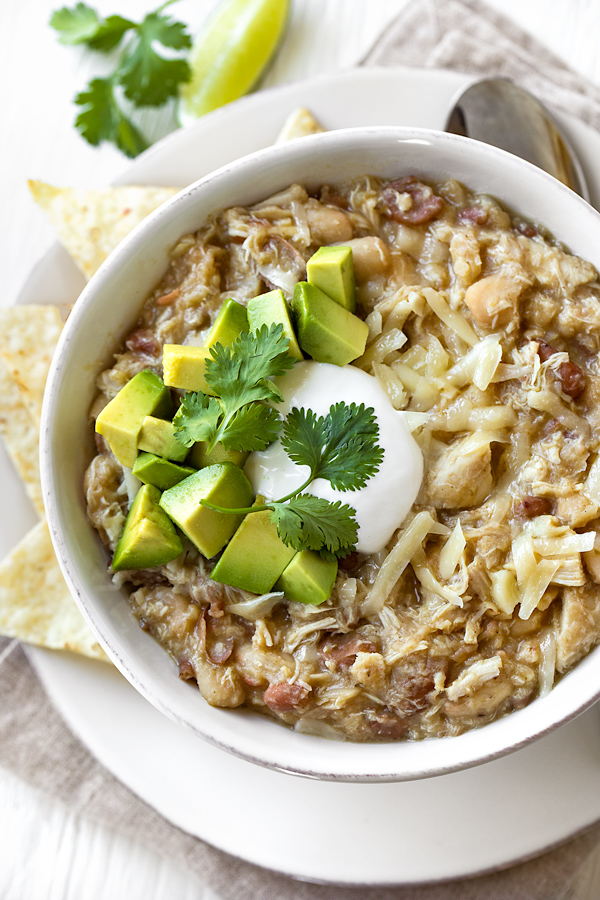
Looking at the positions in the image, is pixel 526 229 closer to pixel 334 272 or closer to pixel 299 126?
pixel 334 272

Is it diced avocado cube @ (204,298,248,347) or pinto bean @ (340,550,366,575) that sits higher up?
diced avocado cube @ (204,298,248,347)

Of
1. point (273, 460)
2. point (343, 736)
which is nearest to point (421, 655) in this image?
point (343, 736)

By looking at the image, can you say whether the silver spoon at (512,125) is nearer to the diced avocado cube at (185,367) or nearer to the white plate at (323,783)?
the white plate at (323,783)

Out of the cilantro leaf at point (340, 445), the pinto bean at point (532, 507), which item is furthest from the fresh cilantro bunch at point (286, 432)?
the pinto bean at point (532, 507)

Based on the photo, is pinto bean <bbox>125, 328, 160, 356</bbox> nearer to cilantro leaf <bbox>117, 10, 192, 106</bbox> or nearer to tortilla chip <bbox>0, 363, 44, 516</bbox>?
tortilla chip <bbox>0, 363, 44, 516</bbox>

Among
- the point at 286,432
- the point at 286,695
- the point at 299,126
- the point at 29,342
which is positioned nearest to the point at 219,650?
the point at 286,695

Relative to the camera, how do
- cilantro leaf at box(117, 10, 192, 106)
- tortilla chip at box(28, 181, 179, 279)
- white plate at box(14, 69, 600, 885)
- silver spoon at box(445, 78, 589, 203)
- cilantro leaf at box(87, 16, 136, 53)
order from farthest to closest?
cilantro leaf at box(87, 16, 136, 53)
cilantro leaf at box(117, 10, 192, 106)
tortilla chip at box(28, 181, 179, 279)
silver spoon at box(445, 78, 589, 203)
white plate at box(14, 69, 600, 885)

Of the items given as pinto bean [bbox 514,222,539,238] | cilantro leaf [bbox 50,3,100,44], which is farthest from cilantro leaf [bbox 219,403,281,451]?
cilantro leaf [bbox 50,3,100,44]
